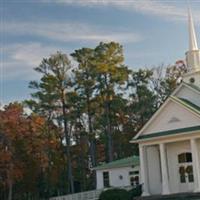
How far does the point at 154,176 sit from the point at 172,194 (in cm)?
350

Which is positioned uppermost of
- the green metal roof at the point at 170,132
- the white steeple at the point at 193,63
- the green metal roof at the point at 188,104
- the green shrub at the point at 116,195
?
the white steeple at the point at 193,63

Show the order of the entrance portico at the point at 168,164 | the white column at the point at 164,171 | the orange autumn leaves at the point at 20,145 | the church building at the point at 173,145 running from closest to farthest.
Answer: the church building at the point at 173,145 → the white column at the point at 164,171 → the entrance portico at the point at 168,164 → the orange autumn leaves at the point at 20,145

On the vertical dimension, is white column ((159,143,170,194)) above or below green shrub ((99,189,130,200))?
above

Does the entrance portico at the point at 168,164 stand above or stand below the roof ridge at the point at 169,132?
below

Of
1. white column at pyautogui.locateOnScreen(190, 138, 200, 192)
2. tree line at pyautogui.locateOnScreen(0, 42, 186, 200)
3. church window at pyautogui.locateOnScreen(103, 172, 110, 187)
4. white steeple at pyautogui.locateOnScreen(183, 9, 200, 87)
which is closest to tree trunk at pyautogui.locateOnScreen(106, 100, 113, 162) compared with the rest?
tree line at pyautogui.locateOnScreen(0, 42, 186, 200)

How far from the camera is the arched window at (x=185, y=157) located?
108 ft

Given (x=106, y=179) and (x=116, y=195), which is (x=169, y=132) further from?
(x=106, y=179)

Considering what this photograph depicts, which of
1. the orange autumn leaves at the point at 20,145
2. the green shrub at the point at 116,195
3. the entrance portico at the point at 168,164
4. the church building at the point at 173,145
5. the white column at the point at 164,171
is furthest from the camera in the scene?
the orange autumn leaves at the point at 20,145

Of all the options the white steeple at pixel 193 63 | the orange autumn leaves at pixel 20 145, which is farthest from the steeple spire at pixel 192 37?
the orange autumn leaves at pixel 20 145

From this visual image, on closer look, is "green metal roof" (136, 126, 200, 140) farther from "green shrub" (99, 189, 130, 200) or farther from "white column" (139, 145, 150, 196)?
"green shrub" (99, 189, 130, 200)

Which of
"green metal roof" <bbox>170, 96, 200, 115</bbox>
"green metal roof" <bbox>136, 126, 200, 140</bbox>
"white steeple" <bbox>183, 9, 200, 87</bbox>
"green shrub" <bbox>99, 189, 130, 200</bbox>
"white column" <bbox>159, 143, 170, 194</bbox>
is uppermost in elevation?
"white steeple" <bbox>183, 9, 200, 87</bbox>

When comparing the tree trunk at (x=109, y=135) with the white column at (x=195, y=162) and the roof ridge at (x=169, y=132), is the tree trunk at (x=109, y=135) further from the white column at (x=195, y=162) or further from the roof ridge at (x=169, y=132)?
the white column at (x=195, y=162)

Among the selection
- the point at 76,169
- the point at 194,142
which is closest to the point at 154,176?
the point at 194,142

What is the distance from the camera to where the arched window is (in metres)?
32.8
